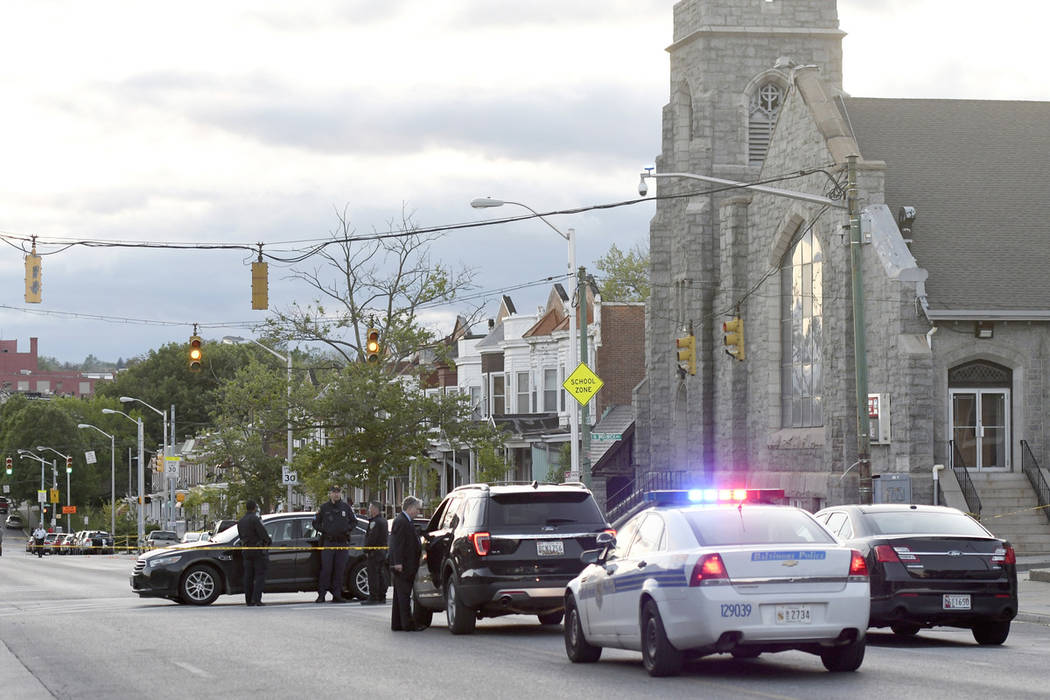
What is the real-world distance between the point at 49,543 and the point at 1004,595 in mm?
74102

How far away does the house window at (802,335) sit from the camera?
40.1 meters

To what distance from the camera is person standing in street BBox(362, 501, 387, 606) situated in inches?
949

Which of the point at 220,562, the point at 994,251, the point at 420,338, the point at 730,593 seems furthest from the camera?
the point at 420,338

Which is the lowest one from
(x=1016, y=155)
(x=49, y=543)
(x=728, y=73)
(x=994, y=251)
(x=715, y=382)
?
(x=49, y=543)

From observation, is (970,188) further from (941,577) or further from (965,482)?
(941,577)

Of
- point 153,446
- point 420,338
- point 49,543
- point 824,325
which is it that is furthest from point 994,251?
point 153,446

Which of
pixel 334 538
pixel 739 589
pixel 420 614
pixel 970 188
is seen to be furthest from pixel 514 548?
pixel 970 188

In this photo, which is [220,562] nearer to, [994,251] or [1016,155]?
[994,251]

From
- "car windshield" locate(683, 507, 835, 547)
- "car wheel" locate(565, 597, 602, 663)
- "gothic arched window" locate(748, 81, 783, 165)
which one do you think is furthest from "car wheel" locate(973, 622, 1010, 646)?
"gothic arched window" locate(748, 81, 783, 165)

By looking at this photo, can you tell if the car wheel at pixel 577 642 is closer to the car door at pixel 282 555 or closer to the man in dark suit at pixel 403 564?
the man in dark suit at pixel 403 564

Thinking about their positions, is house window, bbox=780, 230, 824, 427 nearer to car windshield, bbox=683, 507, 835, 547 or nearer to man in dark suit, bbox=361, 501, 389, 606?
man in dark suit, bbox=361, 501, 389, 606

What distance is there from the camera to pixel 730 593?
12.1m

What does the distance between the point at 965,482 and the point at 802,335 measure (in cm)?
762

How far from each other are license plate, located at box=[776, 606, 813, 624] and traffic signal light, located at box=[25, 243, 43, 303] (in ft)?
67.3
